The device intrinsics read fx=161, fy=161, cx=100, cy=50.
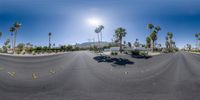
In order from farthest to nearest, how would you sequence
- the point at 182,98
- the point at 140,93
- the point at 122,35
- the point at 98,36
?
1. the point at 98,36
2. the point at 122,35
3. the point at 140,93
4. the point at 182,98

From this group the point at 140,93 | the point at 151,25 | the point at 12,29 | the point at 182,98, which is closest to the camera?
the point at 182,98

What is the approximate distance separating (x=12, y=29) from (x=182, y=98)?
342 ft

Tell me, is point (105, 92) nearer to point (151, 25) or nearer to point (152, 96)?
point (152, 96)

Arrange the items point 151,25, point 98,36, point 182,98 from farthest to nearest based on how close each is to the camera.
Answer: point 98,36 < point 151,25 < point 182,98

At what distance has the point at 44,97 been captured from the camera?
632cm

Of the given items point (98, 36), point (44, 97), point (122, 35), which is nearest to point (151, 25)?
point (122, 35)

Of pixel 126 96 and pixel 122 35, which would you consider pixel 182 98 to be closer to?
pixel 126 96

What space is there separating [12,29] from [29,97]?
100977 millimetres

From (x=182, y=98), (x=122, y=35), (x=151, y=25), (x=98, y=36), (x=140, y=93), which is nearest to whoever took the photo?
(x=182, y=98)

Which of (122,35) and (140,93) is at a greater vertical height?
(122,35)

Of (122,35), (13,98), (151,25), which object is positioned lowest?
(13,98)

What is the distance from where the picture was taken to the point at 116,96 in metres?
6.37

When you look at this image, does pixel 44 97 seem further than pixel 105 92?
No

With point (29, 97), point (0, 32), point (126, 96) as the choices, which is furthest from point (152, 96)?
point (0, 32)
